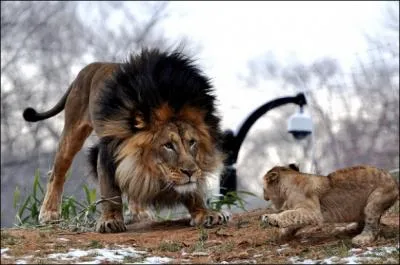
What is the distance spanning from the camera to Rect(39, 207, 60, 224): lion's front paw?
23.7 feet

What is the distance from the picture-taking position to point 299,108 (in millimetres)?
11492

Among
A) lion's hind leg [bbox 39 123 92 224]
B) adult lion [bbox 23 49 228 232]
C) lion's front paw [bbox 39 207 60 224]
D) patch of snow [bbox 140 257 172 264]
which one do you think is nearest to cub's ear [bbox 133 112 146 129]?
adult lion [bbox 23 49 228 232]

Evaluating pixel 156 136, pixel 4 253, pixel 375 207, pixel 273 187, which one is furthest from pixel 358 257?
pixel 156 136

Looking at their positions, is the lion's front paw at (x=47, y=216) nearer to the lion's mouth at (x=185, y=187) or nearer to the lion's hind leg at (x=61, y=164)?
the lion's hind leg at (x=61, y=164)

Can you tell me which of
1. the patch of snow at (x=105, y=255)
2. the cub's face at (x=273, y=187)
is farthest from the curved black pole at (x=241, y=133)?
the patch of snow at (x=105, y=255)

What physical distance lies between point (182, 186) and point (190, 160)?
18 centimetres

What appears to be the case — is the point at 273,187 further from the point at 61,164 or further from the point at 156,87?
the point at 61,164

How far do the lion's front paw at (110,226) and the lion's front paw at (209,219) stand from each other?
512 mm

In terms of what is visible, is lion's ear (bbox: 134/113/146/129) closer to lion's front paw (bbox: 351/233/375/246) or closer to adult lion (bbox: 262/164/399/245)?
adult lion (bbox: 262/164/399/245)

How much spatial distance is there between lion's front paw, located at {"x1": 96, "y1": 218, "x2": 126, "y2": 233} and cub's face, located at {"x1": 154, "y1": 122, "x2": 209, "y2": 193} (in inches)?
20.0

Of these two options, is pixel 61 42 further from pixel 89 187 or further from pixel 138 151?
pixel 138 151

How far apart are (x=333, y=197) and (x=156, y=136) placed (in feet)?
4.50

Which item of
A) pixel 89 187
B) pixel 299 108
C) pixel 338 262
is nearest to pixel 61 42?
pixel 299 108

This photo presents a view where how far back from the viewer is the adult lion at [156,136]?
612 centimetres
